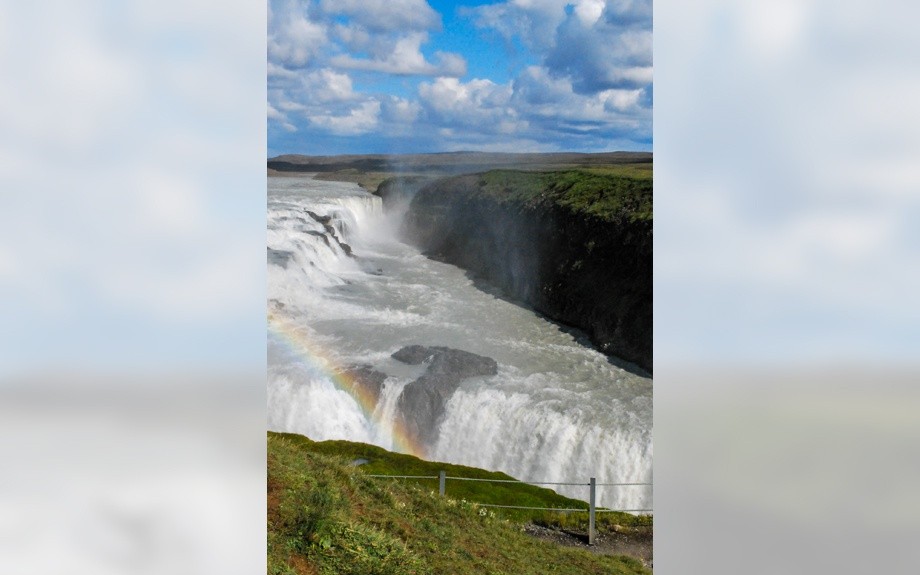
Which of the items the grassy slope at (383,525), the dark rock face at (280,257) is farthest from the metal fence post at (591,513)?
the dark rock face at (280,257)

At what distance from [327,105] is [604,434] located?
2.60 metres

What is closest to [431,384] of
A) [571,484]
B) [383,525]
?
[383,525]

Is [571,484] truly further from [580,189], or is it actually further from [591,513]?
[580,189]

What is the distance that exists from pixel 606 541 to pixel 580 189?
2126 millimetres

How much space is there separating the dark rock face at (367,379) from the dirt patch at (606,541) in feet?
4.00

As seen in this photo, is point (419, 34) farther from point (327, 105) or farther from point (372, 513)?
point (372, 513)

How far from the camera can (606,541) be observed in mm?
5910

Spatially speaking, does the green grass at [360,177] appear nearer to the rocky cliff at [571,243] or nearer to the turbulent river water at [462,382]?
the turbulent river water at [462,382]

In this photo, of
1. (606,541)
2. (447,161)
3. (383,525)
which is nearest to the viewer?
(383,525)

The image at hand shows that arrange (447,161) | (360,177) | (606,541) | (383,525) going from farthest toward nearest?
1. (360,177)
2. (447,161)
3. (606,541)
4. (383,525)

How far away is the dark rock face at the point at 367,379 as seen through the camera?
597 cm
